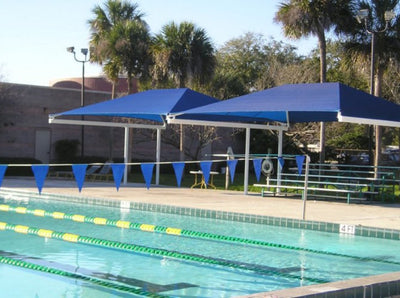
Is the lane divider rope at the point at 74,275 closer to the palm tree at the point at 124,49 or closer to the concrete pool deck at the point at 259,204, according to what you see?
the concrete pool deck at the point at 259,204

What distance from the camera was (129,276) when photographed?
816cm

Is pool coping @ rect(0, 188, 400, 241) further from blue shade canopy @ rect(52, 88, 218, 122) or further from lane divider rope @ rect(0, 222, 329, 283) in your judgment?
blue shade canopy @ rect(52, 88, 218, 122)

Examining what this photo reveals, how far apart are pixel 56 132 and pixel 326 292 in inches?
1071

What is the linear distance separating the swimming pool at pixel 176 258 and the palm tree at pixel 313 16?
10.4m

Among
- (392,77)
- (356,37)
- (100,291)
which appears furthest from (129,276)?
(392,77)

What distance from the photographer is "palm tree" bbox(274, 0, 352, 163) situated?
21.3m

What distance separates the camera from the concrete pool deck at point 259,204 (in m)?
12.9

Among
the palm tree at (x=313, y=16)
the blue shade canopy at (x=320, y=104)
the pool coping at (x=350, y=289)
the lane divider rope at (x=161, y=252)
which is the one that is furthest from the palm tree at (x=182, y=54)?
the pool coping at (x=350, y=289)

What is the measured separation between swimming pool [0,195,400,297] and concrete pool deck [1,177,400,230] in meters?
0.97

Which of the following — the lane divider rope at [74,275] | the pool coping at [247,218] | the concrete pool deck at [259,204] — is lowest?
the lane divider rope at [74,275]

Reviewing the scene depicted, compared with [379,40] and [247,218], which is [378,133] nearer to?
[379,40]

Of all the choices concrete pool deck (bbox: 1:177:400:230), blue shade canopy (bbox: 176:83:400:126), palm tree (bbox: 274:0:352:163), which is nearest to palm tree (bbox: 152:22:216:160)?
palm tree (bbox: 274:0:352:163)

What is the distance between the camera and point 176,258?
9352 mm

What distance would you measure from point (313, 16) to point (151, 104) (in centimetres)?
644
